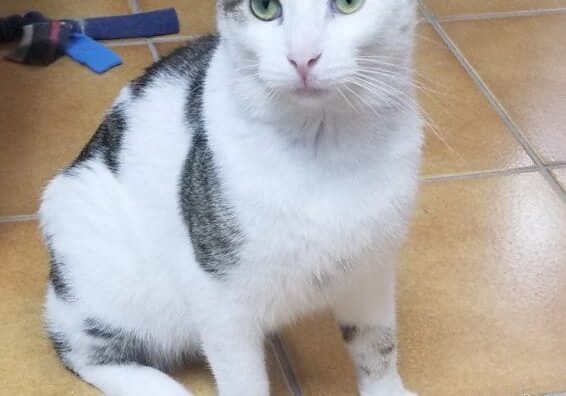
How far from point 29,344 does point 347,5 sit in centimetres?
71

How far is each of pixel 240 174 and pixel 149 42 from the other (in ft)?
3.36

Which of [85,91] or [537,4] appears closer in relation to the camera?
[85,91]

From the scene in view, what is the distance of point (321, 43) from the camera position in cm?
80

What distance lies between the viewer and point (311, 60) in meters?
0.80

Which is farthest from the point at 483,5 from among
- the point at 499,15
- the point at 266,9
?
the point at 266,9

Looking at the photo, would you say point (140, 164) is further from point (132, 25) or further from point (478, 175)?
point (132, 25)

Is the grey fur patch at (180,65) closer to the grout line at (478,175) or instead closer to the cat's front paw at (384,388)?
the cat's front paw at (384,388)

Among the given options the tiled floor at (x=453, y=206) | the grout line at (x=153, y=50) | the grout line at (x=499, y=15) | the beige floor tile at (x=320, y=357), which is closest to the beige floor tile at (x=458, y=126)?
the tiled floor at (x=453, y=206)

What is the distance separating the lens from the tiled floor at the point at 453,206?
1.24 m

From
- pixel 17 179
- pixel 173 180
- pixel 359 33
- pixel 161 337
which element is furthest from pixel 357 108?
pixel 17 179

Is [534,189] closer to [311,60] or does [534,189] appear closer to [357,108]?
[357,108]

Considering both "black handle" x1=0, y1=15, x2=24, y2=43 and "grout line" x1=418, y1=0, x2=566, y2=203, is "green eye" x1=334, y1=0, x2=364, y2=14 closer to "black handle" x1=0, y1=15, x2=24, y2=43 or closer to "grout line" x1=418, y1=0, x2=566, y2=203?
"grout line" x1=418, y1=0, x2=566, y2=203

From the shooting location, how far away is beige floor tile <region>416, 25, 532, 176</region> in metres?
1.61

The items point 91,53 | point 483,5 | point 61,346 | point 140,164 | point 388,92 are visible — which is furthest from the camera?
point 483,5
